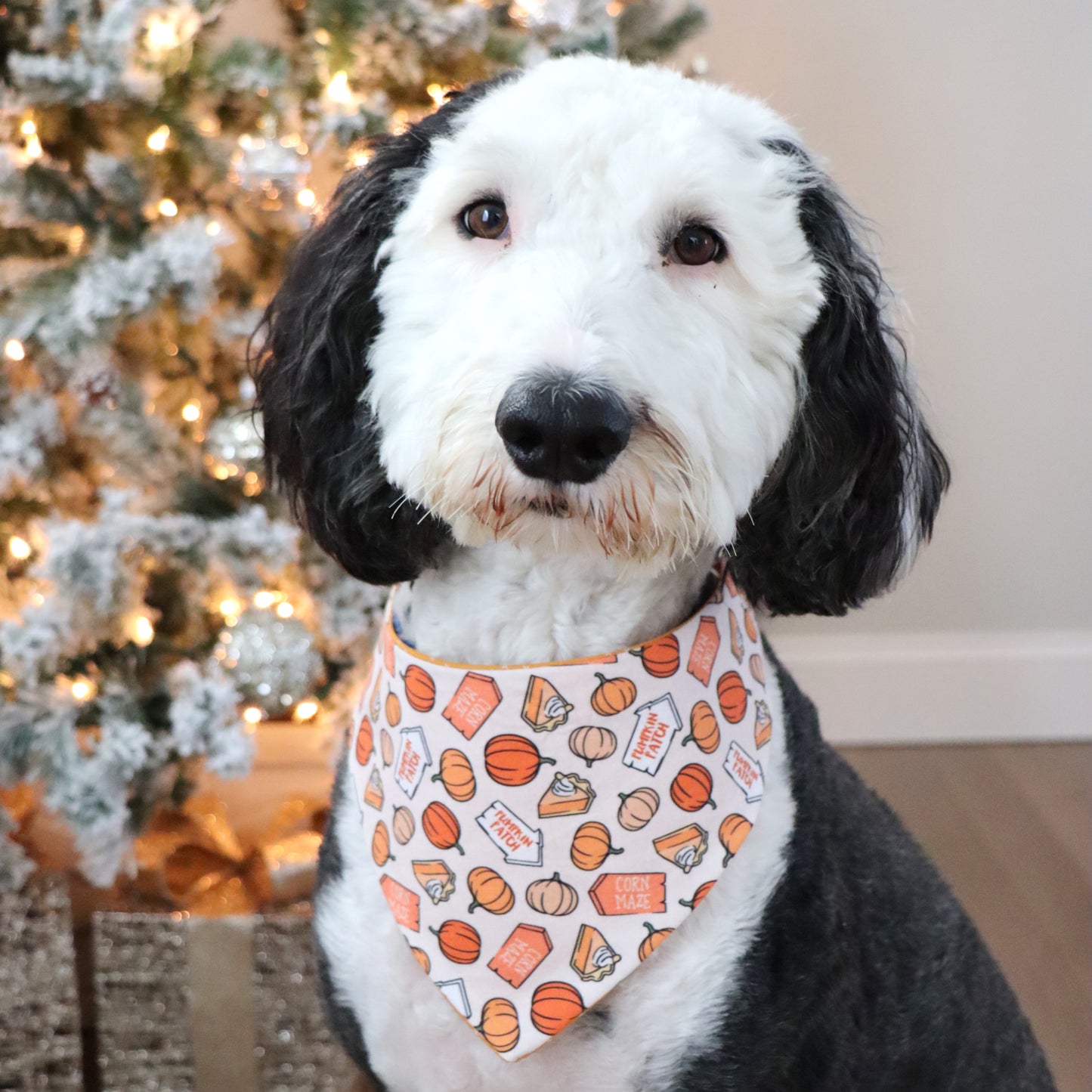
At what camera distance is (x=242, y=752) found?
149cm

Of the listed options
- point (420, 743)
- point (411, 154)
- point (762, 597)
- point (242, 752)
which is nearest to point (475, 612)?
point (420, 743)

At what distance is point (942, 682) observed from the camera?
2637 mm

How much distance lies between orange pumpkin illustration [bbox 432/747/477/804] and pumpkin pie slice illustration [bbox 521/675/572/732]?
7 cm

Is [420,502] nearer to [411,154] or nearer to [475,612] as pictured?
[475,612]

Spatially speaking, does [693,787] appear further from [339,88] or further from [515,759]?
[339,88]

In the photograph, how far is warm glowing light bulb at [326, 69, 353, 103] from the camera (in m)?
1.53

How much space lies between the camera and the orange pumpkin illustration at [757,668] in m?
0.94

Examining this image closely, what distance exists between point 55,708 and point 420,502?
933 mm

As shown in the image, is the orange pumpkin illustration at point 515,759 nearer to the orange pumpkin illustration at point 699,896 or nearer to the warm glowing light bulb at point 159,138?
the orange pumpkin illustration at point 699,896

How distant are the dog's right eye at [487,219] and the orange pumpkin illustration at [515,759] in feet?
1.24

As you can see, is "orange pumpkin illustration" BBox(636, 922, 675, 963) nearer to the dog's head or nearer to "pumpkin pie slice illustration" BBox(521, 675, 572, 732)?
"pumpkin pie slice illustration" BBox(521, 675, 572, 732)

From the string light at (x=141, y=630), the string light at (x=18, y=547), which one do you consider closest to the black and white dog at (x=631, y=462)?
the string light at (x=141, y=630)

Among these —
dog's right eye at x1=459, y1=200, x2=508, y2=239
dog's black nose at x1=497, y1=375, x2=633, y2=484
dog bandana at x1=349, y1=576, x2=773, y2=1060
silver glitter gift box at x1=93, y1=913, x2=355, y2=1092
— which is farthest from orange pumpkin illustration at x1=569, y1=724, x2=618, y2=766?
silver glitter gift box at x1=93, y1=913, x2=355, y2=1092

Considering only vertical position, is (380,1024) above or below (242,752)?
above
